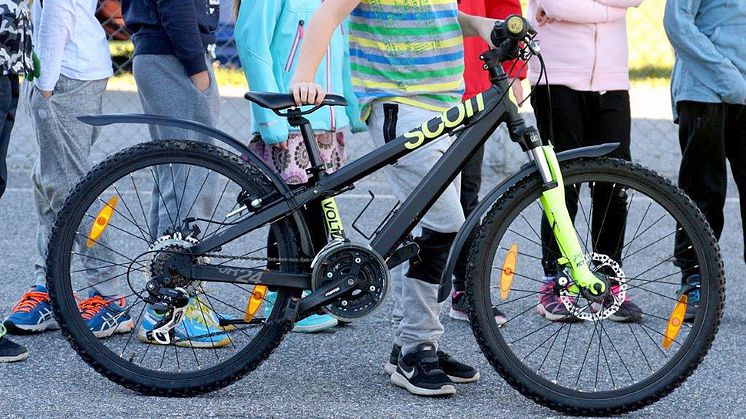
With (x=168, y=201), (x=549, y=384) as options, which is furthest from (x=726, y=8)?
(x=168, y=201)

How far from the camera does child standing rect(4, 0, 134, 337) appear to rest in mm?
4734

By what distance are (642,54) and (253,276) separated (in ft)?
37.6

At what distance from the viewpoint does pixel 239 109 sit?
1059 centimetres

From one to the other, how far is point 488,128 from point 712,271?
2.90 ft

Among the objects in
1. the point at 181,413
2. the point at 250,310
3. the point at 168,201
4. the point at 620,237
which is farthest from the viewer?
the point at 620,237

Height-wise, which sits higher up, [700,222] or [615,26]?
[615,26]

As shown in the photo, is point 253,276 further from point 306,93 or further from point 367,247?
point 306,93

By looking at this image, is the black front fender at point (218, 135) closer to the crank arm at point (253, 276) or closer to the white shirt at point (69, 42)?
the crank arm at point (253, 276)

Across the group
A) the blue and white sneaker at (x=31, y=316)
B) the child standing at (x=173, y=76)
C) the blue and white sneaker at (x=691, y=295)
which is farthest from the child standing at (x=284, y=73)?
the blue and white sneaker at (x=691, y=295)

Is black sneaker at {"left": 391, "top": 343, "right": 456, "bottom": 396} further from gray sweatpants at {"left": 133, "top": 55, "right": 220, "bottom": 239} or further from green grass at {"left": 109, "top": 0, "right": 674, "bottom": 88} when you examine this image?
green grass at {"left": 109, "top": 0, "right": 674, "bottom": 88}

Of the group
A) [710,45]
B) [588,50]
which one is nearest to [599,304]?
[588,50]

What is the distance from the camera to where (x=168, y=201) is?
186 inches

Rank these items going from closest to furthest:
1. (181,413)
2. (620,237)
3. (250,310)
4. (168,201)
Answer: (181,413) < (250,310) < (168,201) < (620,237)

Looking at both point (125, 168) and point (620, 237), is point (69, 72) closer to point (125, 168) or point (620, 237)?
point (125, 168)
